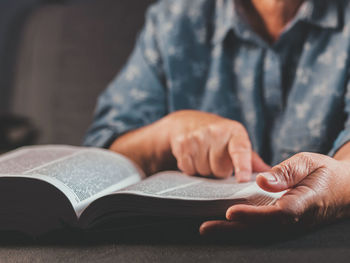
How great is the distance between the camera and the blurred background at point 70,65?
4.40 feet

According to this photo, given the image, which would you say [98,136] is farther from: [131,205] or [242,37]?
[131,205]

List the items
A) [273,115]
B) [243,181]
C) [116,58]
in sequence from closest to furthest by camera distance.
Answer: [243,181] → [273,115] → [116,58]

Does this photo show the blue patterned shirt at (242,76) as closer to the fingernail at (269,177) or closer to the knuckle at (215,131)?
the knuckle at (215,131)

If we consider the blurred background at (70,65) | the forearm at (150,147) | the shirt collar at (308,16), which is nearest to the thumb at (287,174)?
the forearm at (150,147)

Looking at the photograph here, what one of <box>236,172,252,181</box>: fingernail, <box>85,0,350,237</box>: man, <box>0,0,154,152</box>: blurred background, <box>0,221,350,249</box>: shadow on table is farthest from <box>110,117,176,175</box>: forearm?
<box>0,0,154,152</box>: blurred background

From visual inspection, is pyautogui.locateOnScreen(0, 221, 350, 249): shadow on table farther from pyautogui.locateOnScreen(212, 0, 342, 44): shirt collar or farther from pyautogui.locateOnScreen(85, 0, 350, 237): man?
pyautogui.locateOnScreen(212, 0, 342, 44): shirt collar

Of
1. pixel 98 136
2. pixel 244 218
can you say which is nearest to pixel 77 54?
pixel 98 136

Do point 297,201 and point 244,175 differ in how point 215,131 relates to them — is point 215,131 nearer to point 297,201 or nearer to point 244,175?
point 244,175

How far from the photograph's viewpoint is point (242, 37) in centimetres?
87

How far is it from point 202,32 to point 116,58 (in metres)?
0.49

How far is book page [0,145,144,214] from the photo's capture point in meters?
0.47

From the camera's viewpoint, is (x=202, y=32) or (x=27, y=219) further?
(x=202, y=32)

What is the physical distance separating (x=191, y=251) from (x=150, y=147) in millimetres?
414

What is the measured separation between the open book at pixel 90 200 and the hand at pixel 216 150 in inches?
4.2
